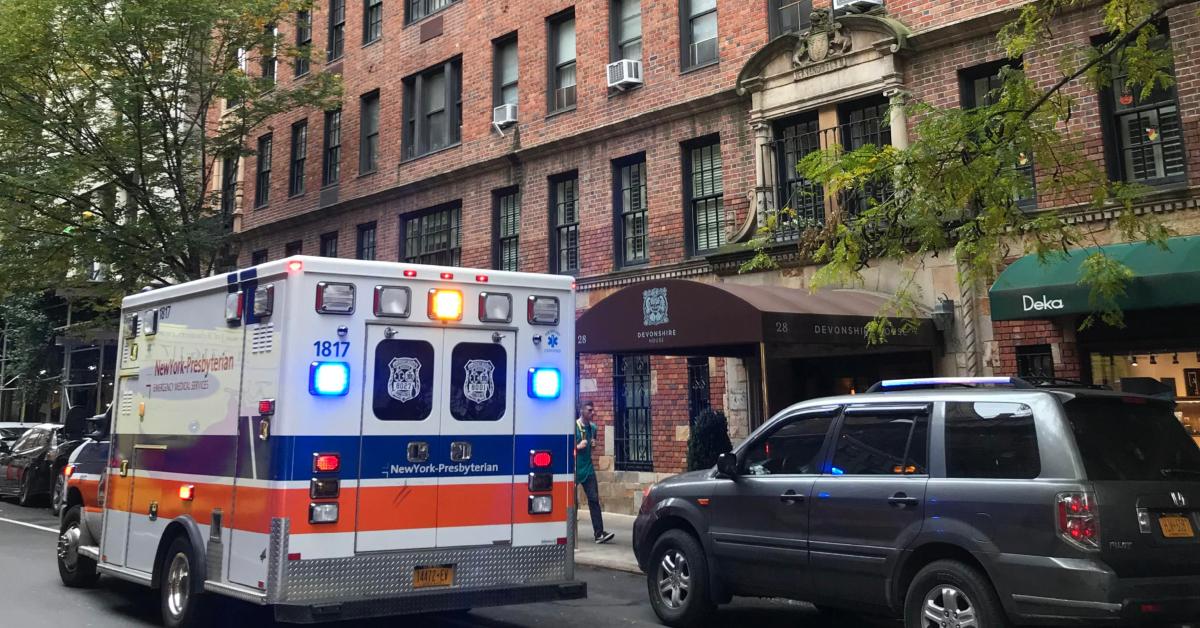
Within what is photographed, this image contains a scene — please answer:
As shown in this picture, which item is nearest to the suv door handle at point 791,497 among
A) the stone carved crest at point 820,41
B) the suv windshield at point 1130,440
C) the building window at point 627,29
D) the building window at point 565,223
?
the suv windshield at point 1130,440

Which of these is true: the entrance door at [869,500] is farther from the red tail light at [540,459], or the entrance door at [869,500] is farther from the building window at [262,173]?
the building window at [262,173]

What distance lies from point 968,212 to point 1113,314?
3.16 m

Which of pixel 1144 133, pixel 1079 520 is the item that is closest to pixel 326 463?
pixel 1079 520

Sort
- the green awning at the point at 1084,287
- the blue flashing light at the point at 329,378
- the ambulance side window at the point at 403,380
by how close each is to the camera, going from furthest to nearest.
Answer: the green awning at the point at 1084,287 < the ambulance side window at the point at 403,380 < the blue flashing light at the point at 329,378

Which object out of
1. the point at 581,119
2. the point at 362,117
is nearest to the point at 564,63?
the point at 581,119

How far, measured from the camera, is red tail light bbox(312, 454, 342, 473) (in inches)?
258

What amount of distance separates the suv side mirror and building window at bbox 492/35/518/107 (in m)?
12.9

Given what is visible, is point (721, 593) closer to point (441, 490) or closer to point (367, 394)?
point (441, 490)

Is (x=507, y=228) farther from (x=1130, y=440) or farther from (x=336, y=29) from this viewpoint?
(x=1130, y=440)

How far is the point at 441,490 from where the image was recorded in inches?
279

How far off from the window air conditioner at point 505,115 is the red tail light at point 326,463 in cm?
1308

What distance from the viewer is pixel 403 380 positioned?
7035mm

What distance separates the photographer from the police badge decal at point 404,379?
6.99 metres

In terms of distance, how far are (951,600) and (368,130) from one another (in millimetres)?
19288
